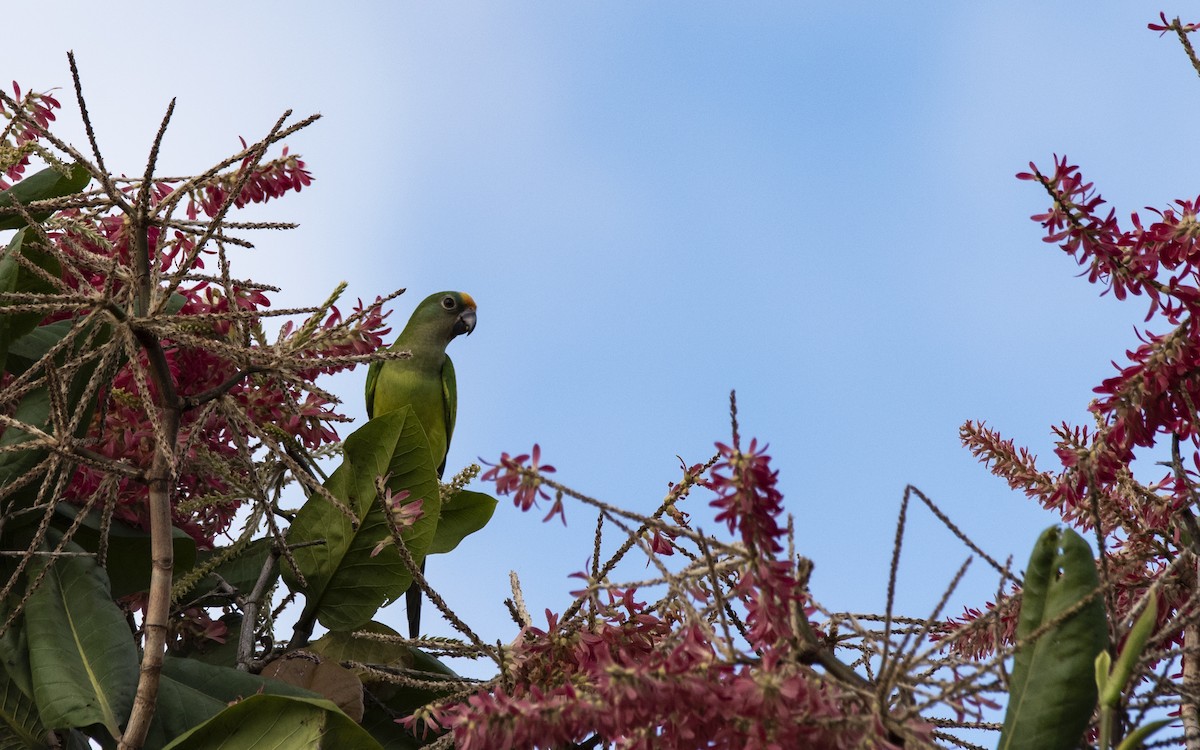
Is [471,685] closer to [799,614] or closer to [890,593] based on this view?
[799,614]

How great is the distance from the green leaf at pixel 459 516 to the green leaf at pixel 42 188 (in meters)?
1.08

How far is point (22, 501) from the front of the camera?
221cm

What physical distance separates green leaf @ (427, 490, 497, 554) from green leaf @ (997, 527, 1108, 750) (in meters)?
1.53

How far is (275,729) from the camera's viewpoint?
1.81 meters

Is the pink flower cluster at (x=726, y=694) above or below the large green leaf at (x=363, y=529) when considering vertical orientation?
below

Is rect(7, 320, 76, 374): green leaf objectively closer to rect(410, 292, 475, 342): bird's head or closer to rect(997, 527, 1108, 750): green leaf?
rect(997, 527, 1108, 750): green leaf

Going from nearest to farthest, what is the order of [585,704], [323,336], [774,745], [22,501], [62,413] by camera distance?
[774,745], [585,704], [62,413], [323,336], [22,501]

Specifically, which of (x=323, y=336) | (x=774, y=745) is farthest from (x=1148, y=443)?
(x=323, y=336)

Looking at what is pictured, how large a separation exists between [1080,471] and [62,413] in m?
1.64

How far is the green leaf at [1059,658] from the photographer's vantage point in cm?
138

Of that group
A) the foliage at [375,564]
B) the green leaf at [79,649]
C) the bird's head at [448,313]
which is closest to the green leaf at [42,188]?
the foliage at [375,564]

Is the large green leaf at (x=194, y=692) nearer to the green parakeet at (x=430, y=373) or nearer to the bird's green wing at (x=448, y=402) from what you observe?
the green parakeet at (x=430, y=373)

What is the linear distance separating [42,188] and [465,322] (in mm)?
2585

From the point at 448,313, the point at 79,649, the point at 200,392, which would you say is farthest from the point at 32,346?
the point at 448,313
